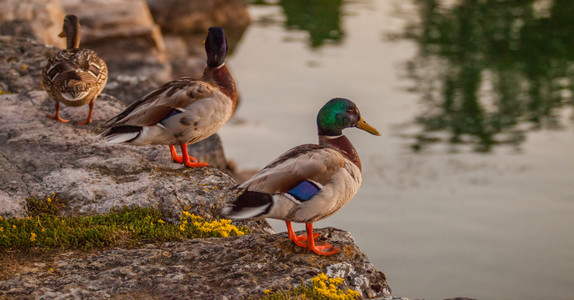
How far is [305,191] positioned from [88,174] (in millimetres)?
3159

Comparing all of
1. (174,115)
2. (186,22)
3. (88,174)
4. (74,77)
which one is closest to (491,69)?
(186,22)

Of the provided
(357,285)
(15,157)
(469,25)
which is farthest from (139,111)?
(469,25)

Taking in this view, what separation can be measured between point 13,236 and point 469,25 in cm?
3628

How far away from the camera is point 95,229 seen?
6.49 metres

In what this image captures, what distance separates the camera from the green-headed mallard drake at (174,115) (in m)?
7.61

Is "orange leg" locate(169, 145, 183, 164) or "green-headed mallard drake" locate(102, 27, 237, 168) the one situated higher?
"green-headed mallard drake" locate(102, 27, 237, 168)

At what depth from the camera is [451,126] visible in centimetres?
2753

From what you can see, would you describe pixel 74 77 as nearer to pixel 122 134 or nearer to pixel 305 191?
pixel 122 134

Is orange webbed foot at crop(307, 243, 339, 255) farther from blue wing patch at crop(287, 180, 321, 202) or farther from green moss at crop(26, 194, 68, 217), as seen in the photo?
green moss at crop(26, 194, 68, 217)

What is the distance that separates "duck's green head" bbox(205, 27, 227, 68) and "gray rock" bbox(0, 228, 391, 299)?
2.74 meters

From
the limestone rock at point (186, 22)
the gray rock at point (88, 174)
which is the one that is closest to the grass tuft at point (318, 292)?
the gray rock at point (88, 174)

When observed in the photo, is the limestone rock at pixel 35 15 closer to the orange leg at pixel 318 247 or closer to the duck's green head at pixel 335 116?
the duck's green head at pixel 335 116

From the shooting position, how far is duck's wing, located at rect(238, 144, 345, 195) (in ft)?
18.5

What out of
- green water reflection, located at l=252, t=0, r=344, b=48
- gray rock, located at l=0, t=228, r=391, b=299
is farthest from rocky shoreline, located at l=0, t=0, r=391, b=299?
green water reflection, located at l=252, t=0, r=344, b=48
